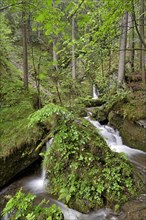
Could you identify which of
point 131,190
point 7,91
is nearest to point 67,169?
point 131,190

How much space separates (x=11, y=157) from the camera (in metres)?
6.49

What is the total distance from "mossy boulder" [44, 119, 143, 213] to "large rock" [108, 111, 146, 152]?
2859 millimetres

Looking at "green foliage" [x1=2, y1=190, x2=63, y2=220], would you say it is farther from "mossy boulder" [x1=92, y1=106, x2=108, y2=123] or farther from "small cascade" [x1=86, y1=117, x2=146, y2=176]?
"mossy boulder" [x1=92, y1=106, x2=108, y2=123]

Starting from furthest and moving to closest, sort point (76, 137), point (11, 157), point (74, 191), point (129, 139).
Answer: point (129, 139)
point (11, 157)
point (76, 137)
point (74, 191)

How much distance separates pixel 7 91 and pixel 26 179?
13.9 ft

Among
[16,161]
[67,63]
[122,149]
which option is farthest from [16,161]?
[122,149]

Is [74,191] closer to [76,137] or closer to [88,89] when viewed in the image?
[76,137]

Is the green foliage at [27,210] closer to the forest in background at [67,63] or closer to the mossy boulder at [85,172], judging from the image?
the forest in background at [67,63]

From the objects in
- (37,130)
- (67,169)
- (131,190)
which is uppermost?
(37,130)

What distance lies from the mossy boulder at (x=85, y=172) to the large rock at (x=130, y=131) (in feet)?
9.38

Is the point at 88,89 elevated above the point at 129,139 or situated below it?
above

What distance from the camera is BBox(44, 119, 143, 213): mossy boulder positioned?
5.17 metres

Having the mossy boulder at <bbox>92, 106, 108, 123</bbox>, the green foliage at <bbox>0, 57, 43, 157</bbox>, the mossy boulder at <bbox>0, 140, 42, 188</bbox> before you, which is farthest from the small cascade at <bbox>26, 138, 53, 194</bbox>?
the mossy boulder at <bbox>92, 106, 108, 123</bbox>

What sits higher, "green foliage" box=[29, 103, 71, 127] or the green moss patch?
"green foliage" box=[29, 103, 71, 127]
